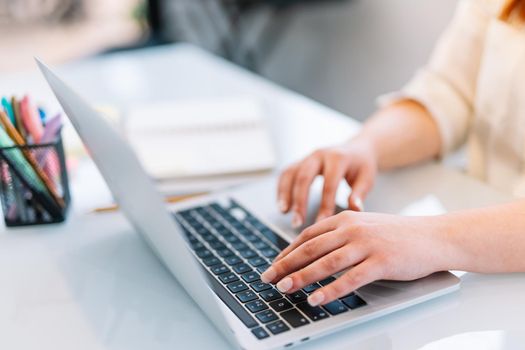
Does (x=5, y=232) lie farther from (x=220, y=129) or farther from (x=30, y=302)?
(x=220, y=129)

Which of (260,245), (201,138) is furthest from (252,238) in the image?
(201,138)

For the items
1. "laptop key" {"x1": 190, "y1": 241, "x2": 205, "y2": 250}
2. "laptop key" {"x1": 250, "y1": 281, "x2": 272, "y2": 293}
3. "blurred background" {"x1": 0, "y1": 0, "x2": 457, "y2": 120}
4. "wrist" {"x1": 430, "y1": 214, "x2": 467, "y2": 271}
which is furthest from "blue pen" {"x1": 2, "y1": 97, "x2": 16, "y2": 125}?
"blurred background" {"x1": 0, "y1": 0, "x2": 457, "y2": 120}

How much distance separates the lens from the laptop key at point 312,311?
0.65 m

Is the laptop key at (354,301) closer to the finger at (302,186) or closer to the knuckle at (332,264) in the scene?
the knuckle at (332,264)

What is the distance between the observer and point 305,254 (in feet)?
2.29

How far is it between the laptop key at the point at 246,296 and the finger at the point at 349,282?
2.5 inches

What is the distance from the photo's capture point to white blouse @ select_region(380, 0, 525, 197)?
101 cm

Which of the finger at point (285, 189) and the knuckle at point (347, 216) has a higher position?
the knuckle at point (347, 216)

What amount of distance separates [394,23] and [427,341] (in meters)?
1.92

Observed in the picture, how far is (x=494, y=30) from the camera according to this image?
1043 millimetres

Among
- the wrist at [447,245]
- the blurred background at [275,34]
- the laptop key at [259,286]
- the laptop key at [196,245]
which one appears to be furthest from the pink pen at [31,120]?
the blurred background at [275,34]

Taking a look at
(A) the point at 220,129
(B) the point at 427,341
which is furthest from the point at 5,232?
(B) the point at 427,341

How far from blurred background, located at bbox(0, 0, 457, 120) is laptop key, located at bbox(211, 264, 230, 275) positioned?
162cm

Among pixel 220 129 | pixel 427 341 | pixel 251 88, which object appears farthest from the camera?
pixel 251 88
